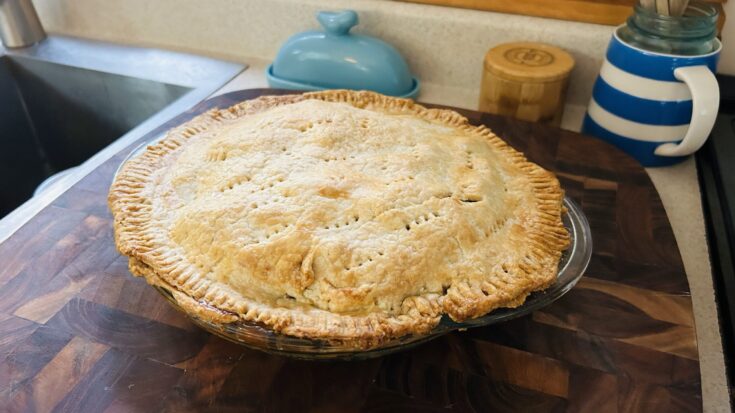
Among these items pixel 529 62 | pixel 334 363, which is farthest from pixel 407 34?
pixel 334 363

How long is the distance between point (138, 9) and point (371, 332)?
53.8 inches

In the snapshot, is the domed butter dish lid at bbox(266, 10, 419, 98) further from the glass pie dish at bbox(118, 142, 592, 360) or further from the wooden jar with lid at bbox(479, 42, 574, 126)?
the glass pie dish at bbox(118, 142, 592, 360)

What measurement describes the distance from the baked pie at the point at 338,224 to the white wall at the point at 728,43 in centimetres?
66

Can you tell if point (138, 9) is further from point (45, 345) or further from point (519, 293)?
point (519, 293)

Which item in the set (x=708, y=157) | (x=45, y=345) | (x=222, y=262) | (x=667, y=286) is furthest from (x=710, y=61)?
(x=45, y=345)

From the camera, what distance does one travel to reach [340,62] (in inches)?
50.0

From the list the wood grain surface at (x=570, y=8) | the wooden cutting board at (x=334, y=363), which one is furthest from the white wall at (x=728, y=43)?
the wooden cutting board at (x=334, y=363)

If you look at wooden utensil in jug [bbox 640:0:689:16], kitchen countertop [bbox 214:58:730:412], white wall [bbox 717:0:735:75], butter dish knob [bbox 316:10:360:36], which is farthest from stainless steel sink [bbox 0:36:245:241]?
white wall [bbox 717:0:735:75]

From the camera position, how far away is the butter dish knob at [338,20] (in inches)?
49.0

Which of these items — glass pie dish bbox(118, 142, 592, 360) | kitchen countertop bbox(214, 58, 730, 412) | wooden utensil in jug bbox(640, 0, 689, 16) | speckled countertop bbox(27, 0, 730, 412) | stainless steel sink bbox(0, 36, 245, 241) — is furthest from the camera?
stainless steel sink bbox(0, 36, 245, 241)

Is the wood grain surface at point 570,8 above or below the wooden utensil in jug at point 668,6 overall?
below

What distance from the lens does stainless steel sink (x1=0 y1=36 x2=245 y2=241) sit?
1460 mm

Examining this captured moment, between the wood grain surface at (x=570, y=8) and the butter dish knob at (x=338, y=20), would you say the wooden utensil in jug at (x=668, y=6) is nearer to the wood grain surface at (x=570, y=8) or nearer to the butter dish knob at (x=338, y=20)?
the wood grain surface at (x=570, y=8)

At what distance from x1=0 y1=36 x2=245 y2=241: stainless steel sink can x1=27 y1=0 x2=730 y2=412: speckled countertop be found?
0.07m
